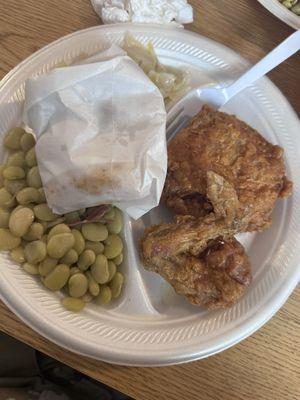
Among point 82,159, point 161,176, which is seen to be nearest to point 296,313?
point 161,176

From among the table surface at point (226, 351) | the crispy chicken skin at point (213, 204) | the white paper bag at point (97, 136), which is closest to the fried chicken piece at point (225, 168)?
the crispy chicken skin at point (213, 204)

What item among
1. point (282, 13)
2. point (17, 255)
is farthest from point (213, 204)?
point (282, 13)

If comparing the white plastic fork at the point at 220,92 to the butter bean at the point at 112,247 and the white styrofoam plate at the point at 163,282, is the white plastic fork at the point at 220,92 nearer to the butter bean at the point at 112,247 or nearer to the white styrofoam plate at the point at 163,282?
the white styrofoam plate at the point at 163,282

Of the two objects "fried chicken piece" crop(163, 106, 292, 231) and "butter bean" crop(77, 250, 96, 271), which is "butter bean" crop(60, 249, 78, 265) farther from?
"fried chicken piece" crop(163, 106, 292, 231)

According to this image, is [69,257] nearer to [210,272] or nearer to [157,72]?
[210,272]

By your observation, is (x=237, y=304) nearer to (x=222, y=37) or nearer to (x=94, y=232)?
(x=94, y=232)

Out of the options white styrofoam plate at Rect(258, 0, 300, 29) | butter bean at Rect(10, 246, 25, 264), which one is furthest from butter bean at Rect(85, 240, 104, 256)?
white styrofoam plate at Rect(258, 0, 300, 29)
